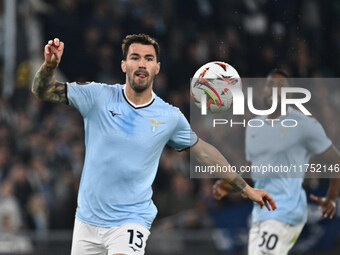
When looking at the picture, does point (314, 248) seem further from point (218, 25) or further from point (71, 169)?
point (218, 25)

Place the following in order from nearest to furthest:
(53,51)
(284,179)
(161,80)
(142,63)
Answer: (53,51) → (142,63) → (284,179) → (161,80)

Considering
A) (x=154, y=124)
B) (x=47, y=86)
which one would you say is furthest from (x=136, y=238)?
(x=47, y=86)

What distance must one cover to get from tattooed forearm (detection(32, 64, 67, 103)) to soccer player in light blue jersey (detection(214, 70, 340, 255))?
2227 mm

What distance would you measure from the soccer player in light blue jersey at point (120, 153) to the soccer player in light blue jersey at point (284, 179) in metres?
1.39

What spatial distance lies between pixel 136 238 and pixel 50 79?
1501 millimetres

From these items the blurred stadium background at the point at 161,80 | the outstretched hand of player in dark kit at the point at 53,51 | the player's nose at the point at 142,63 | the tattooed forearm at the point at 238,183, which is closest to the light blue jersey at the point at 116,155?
the player's nose at the point at 142,63

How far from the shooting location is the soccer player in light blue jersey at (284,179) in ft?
28.3

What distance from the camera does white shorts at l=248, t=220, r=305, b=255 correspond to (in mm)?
8594

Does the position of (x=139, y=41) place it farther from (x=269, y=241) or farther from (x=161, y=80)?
→ (x=161, y=80)

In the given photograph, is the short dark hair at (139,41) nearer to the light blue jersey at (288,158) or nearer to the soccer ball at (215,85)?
the soccer ball at (215,85)

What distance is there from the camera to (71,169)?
46.5 ft

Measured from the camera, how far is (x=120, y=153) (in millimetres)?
7102

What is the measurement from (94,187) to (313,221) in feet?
20.1

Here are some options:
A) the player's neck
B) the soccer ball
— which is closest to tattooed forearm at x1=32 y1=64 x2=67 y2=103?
the player's neck
